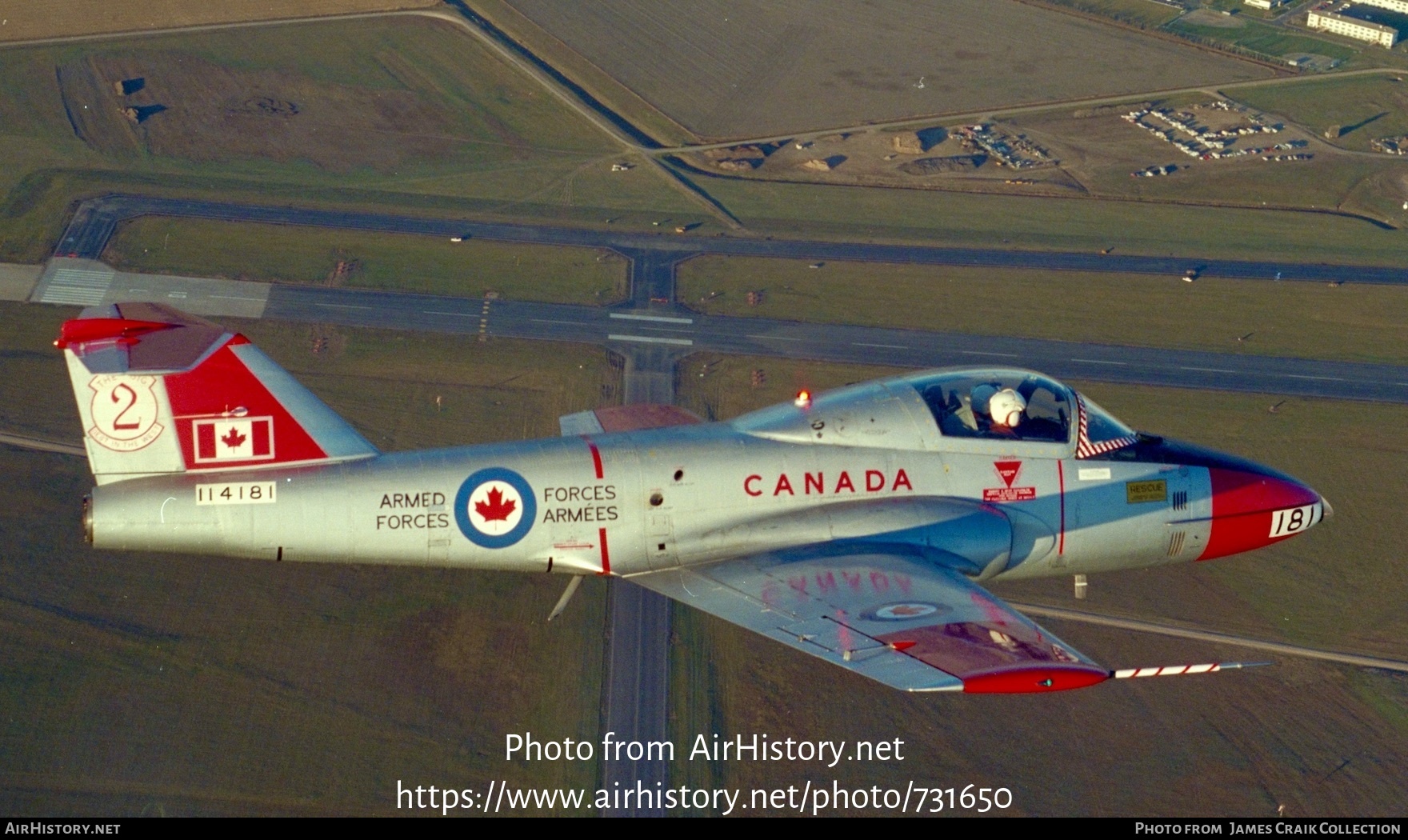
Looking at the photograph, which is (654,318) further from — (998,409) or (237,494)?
(237,494)

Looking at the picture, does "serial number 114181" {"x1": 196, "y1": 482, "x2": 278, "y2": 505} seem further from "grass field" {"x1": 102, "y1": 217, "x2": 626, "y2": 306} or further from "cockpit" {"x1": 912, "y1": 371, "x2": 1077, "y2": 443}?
"grass field" {"x1": 102, "y1": 217, "x2": 626, "y2": 306}

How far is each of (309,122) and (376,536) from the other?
55934 millimetres

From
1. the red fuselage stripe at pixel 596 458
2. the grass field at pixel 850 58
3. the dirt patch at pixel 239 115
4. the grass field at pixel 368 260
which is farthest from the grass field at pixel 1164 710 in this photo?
the dirt patch at pixel 239 115

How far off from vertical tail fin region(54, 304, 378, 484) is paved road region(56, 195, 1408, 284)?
37.6 m

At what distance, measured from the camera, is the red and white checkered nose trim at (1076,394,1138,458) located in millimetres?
30641

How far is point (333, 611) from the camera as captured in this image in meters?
38.8

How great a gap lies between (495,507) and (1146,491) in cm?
1537

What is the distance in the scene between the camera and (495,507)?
94.8 feet

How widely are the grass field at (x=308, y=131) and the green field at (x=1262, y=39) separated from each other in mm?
49403

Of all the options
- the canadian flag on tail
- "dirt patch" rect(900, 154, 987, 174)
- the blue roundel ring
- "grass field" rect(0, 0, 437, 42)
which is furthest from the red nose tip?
"grass field" rect(0, 0, 437, 42)

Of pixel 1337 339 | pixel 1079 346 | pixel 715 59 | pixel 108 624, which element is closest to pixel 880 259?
pixel 1079 346

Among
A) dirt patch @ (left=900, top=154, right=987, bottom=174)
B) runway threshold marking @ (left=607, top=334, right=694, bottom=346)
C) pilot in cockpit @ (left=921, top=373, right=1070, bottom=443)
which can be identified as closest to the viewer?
pilot in cockpit @ (left=921, top=373, right=1070, bottom=443)

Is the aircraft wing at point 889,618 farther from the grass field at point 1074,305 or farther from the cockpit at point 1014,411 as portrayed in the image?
the grass field at point 1074,305

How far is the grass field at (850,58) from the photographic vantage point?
8400 centimetres
